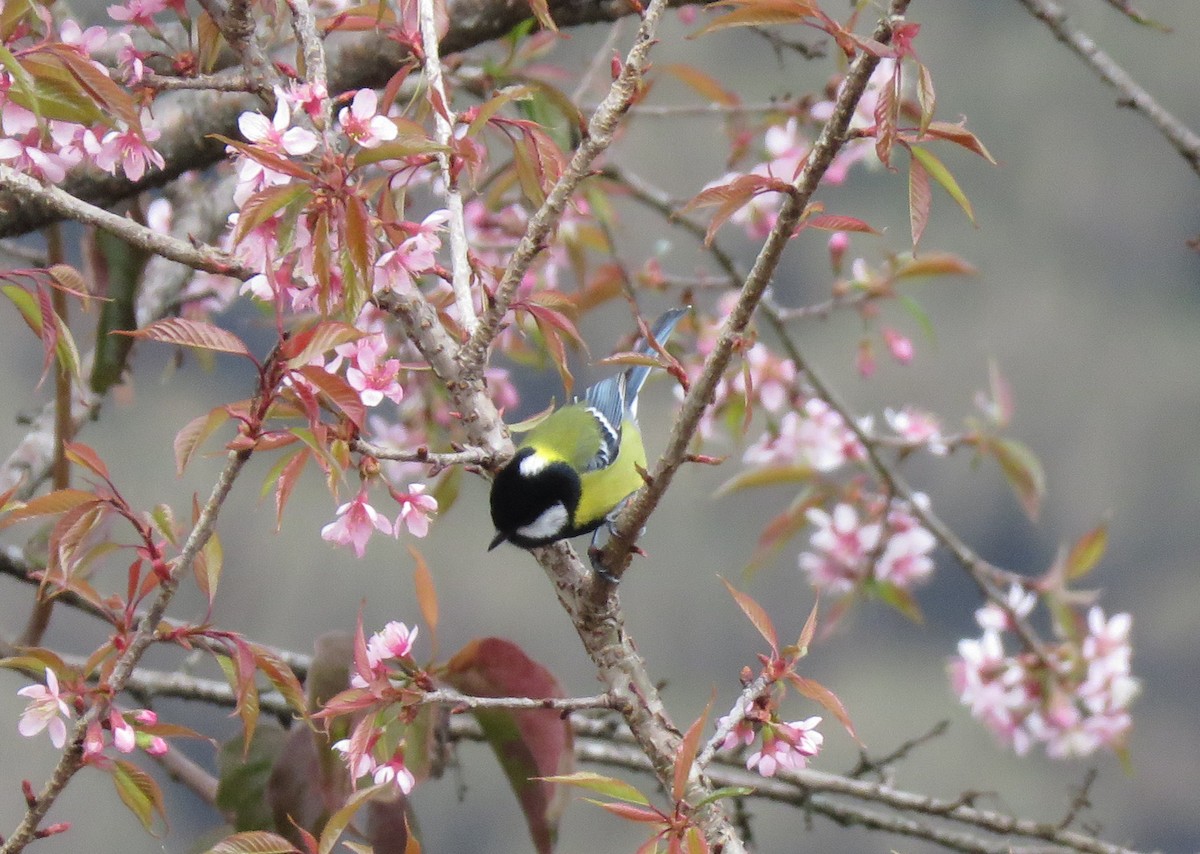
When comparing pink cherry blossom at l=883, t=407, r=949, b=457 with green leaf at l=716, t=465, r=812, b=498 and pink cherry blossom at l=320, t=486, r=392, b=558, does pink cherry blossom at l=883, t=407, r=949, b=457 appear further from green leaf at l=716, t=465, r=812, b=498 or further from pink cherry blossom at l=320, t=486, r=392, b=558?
pink cherry blossom at l=320, t=486, r=392, b=558

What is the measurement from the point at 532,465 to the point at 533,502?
10cm

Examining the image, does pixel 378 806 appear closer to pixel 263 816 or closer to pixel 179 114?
pixel 263 816

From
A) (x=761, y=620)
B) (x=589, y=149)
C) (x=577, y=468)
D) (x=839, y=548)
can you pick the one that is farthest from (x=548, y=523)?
(x=839, y=548)

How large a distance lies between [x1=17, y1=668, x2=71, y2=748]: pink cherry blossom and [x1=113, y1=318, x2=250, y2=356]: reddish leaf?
22cm

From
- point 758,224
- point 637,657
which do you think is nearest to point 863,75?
point 637,657

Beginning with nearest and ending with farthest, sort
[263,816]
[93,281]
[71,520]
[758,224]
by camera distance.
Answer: [71,520], [263,816], [93,281], [758,224]

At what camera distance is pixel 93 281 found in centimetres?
103

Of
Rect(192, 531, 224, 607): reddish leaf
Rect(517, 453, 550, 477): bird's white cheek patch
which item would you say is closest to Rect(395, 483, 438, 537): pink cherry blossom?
Rect(192, 531, 224, 607): reddish leaf

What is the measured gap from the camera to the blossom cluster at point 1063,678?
58.2 inches

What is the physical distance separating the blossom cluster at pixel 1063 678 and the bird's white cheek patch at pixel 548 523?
63 centimetres

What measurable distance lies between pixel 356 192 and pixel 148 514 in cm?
26

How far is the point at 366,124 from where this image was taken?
0.64 metres

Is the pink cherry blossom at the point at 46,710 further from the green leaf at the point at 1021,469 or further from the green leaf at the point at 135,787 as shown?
the green leaf at the point at 1021,469

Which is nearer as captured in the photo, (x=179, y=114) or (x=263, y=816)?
(x=263, y=816)
